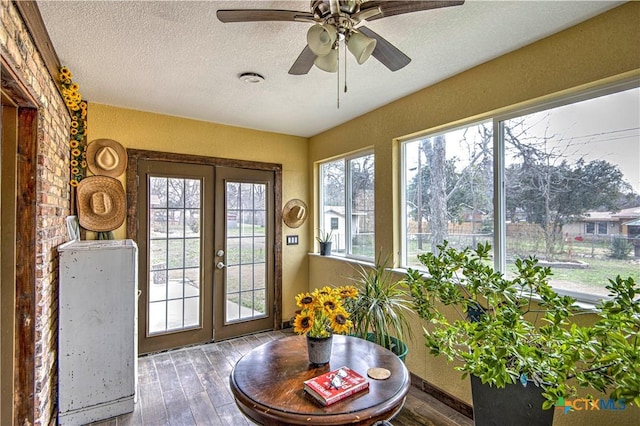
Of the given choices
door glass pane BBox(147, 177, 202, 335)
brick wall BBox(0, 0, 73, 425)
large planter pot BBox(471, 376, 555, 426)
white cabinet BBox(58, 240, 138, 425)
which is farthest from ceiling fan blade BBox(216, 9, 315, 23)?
door glass pane BBox(147, 177, 202, 335)

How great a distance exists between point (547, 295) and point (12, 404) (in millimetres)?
2733

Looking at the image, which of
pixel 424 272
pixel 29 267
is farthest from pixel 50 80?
pixel 424 272

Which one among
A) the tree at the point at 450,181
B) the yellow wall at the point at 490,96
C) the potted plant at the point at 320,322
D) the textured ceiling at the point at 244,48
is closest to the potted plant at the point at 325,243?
the yellow wall at the point at 490,96

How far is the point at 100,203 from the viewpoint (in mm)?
2951

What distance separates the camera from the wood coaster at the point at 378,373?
56.4 inches

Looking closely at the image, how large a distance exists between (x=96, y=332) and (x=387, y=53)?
2.65 m

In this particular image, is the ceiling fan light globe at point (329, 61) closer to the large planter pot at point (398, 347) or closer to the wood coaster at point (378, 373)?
the wood coaster at point (378, 373)

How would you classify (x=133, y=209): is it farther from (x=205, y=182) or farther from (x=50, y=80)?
(x=50, y=80)

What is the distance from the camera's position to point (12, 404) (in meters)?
1.60

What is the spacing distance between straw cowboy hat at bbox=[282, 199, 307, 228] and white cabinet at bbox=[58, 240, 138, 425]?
Answer: 1.98m

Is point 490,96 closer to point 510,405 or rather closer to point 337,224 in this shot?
point 510,405

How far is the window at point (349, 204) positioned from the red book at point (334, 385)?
202 cm

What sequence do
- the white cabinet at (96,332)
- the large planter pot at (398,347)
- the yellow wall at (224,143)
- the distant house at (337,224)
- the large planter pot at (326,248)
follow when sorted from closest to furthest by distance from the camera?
the white cabinet at (96,332), the large planter pot at (398,347), the yellow wall at (224,143), the distant house at (337,224), the large planter pot at (326,248)

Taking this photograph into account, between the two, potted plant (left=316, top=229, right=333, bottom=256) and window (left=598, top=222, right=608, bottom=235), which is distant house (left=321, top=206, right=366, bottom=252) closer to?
potted plant (left=316, top=229, right=333, bottom=256)
